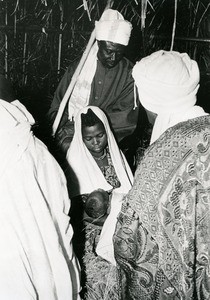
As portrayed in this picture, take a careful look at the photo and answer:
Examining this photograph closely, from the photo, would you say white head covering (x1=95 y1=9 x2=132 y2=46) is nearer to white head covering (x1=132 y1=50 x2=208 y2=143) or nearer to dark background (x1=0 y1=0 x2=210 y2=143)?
dark background (x1=0 y1=0 x2=210 y2=143)

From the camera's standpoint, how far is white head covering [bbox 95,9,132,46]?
168 inches

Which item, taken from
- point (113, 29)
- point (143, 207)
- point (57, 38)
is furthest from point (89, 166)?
point (57, 38)

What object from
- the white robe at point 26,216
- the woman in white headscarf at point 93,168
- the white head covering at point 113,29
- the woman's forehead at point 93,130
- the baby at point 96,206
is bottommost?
the baby at point 96,206

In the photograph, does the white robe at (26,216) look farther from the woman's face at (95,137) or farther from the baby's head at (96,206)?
the woman's face at (95,137)

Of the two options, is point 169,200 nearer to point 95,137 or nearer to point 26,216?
point 26,216

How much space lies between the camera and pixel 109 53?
4.34 m

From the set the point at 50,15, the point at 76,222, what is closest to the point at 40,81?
the point at 50,15

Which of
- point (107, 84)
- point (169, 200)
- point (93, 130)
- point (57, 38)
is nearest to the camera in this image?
point (169, 200)

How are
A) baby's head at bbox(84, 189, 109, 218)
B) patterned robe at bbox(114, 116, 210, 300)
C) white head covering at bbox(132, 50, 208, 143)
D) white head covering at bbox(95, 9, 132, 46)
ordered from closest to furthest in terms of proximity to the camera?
patterned robe at bbox(114, 116, 210, 300) < white head covering at bbox(132, 50, 208, 143) < baby's head at bbox(84, 189, 109, 218) < white head covering at bbox(95, 9, 132, 46)

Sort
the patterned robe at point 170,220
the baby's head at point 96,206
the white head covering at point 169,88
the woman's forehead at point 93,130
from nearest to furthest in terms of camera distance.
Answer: the patterned robe at point 170,220 < the white head covering at point 169,88 < the baby's head at point 96,206 < the woman's forehead at point 93,130

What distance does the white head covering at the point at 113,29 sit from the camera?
4258 mm

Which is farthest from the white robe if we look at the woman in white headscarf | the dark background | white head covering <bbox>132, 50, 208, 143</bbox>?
the dark background

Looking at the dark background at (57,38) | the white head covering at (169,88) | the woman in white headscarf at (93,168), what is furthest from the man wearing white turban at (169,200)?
the dark background at (57,38)

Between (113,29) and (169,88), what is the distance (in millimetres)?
2516
